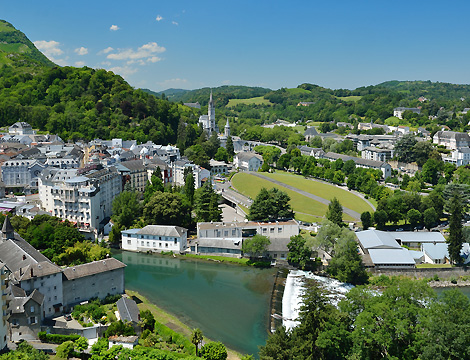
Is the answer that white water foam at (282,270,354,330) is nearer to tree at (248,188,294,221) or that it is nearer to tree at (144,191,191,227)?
tree at (248,188,294,221)

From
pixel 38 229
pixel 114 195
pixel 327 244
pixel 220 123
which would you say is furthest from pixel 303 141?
pixel 38 229

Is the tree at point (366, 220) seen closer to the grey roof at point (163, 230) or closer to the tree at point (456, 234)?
the tree at point (456, 234)

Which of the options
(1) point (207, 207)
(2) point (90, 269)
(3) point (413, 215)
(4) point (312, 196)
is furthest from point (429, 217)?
(2) point (90, 269)

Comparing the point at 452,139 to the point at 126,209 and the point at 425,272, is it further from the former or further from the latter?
the point at 126,209

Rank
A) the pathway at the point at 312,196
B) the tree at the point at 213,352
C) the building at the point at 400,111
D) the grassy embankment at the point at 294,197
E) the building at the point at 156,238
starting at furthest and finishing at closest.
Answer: the building at the point at 400,111, the grassy embankment at the point at 294,197, the pathway at the point at 312,196, the building at the point at 156,238, the tree at the point at 213,352

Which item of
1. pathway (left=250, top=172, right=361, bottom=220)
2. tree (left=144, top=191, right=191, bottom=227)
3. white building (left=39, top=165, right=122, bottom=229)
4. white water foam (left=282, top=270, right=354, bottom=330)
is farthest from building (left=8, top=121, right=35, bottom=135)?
white water foam (left=282, top=270, right=354, bottom=330)

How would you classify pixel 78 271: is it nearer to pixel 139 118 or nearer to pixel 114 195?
pixel 114 195

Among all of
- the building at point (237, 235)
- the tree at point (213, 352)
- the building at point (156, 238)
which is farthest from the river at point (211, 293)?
the tree at point (213, 352)
